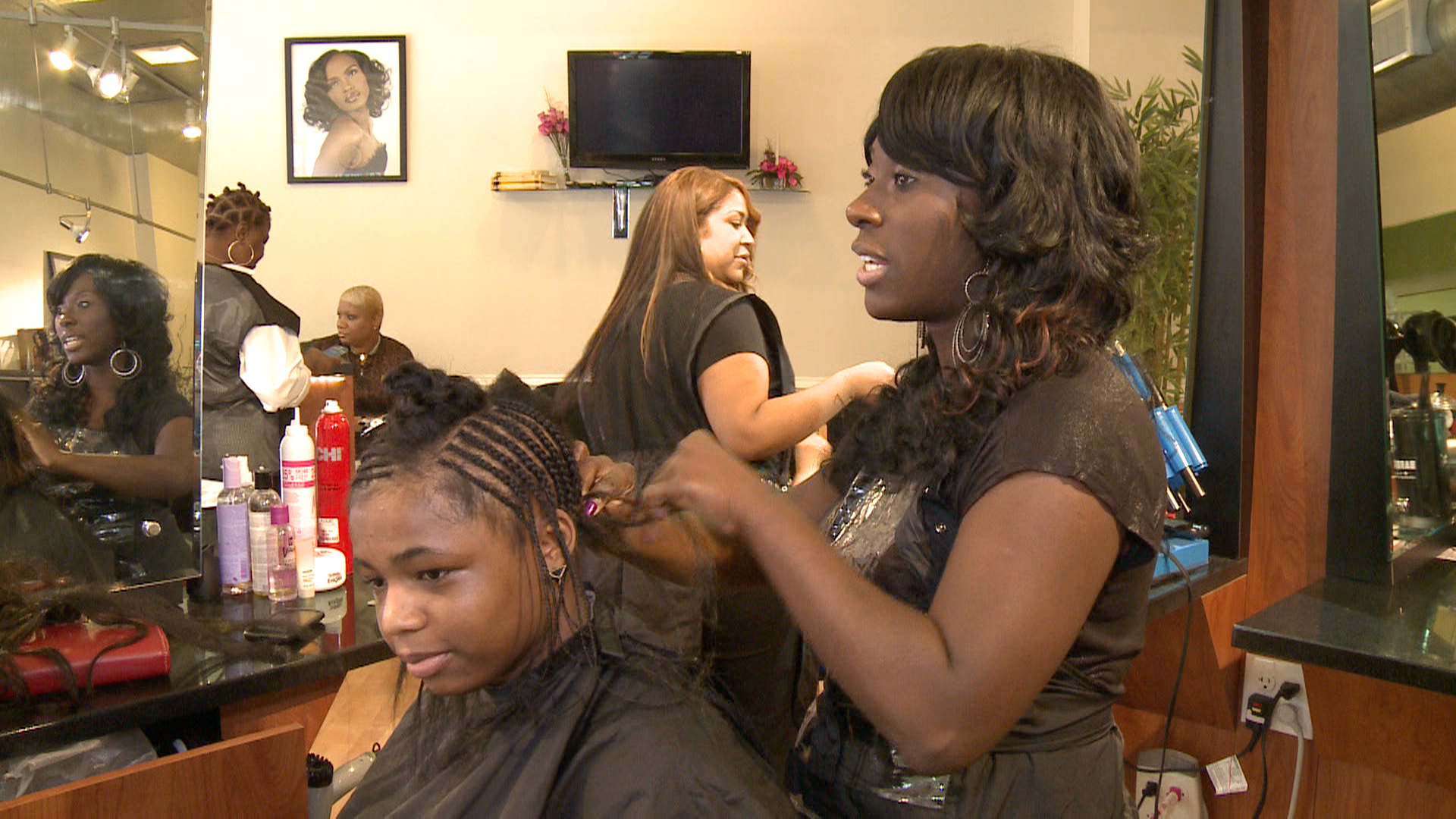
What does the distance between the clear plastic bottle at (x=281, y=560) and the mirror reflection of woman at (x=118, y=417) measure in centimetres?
13

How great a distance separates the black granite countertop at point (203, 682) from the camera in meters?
1.25

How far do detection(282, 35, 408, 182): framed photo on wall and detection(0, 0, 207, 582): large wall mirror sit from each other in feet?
13.2

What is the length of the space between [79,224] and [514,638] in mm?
1030

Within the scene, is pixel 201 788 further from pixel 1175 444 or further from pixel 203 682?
pixel 1175 444

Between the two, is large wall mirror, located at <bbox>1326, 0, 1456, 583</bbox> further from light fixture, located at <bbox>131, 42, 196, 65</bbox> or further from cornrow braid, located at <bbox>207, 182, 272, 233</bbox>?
cornrow braid, located at <bbox>207, 182, 272, 233</bbox>

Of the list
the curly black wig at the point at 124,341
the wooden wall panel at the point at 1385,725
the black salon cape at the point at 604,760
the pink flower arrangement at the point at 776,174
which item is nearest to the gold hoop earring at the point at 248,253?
the curly black wig at the point at 124,341

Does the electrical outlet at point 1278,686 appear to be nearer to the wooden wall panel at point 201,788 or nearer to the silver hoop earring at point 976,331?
the silver hoop earring at point 976,331

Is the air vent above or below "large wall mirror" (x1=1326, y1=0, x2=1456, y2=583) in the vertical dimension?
above

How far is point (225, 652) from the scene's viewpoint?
1490 mm

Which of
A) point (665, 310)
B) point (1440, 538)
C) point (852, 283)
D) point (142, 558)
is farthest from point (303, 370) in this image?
point (852, 283)

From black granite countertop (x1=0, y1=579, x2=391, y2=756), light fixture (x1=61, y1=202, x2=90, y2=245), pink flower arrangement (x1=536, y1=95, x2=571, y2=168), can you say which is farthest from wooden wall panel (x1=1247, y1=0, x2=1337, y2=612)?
pink flower arrangement (x1=536, y1=95, x2=571, y2=168)

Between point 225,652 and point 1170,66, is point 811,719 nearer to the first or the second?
point 225,652

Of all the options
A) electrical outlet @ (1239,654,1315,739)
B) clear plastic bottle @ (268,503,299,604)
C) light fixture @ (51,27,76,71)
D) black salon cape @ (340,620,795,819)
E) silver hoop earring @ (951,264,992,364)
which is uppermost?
light fixture @ (51,27,76,71)

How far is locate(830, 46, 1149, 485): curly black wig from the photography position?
102 cm
